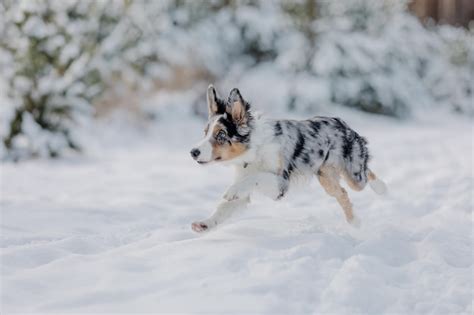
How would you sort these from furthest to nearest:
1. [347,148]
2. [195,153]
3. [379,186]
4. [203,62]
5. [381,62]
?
1. [381,62]
2. [203,62]
3. [379,186]
4. [347,148]
5. [195,153]

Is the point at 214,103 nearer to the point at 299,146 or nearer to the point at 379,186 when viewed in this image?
the point at 299,146

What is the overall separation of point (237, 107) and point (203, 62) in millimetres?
9175

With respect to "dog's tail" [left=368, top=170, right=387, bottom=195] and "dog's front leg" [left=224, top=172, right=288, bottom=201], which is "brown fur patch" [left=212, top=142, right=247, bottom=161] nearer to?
"dog's front leg" [left=224, top=172, right=288, bottom=201]

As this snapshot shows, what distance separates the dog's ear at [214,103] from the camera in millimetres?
4602

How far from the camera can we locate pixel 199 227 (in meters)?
4.39

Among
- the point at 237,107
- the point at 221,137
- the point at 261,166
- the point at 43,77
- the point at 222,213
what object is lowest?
the point at 222,213

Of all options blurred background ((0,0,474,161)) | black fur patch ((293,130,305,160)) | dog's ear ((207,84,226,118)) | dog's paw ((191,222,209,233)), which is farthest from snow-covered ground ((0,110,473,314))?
blurred background ((0,0,474,161))

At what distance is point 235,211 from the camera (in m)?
4.63

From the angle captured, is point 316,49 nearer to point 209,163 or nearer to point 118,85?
point 118,85

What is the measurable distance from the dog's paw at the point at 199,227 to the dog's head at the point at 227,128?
0.43 meters

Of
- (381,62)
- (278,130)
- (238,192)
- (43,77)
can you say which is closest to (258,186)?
(238,192)

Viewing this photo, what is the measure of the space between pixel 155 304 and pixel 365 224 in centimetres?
252

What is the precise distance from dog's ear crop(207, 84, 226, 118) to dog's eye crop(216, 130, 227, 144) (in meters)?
0.21

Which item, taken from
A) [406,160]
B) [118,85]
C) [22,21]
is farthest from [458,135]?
[22,21]
